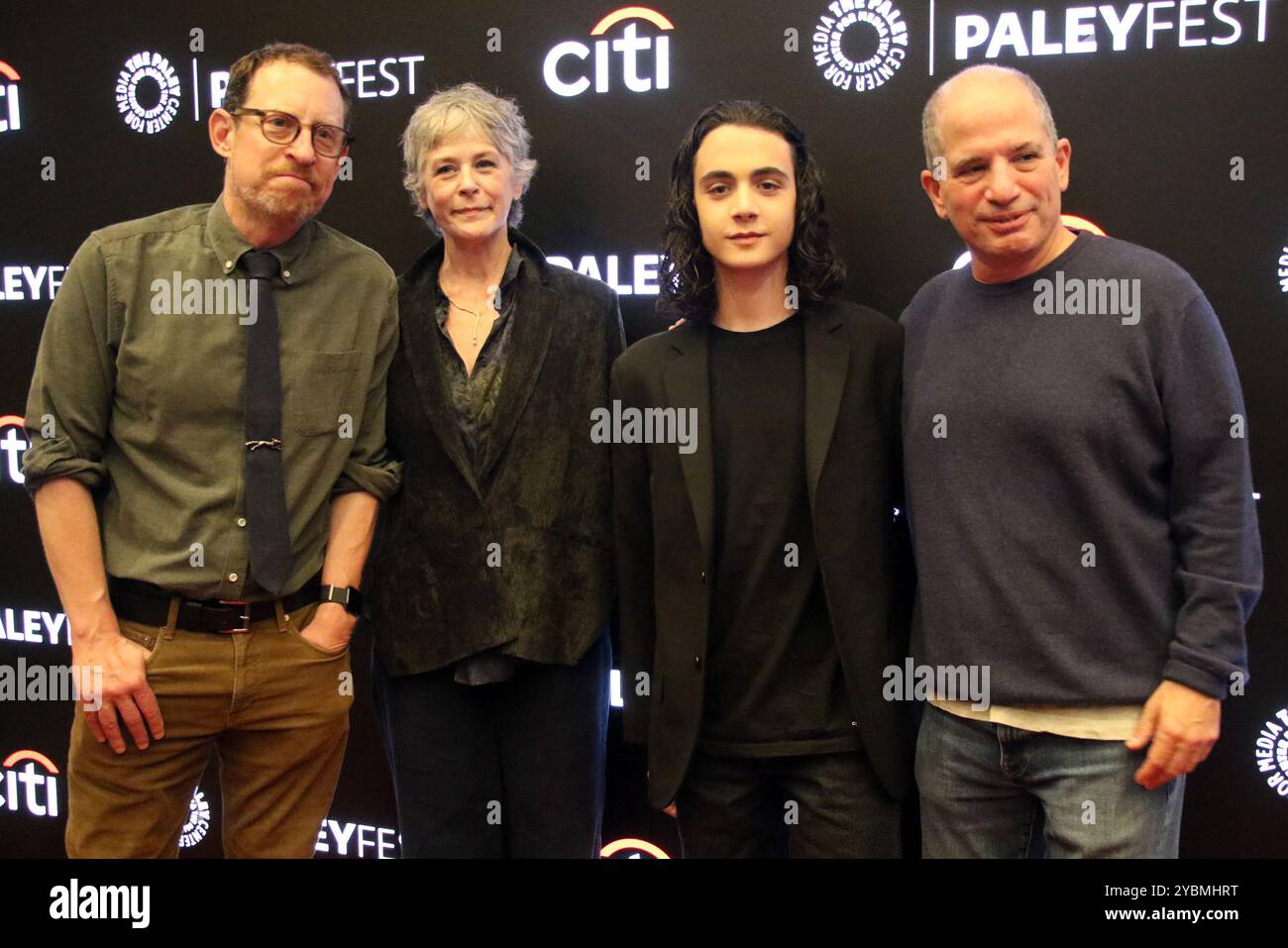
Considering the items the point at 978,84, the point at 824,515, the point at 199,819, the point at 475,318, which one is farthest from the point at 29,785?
the point at 978,84

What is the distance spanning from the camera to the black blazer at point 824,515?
6.94 feet

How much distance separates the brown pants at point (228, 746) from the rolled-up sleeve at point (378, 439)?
0.32 meters

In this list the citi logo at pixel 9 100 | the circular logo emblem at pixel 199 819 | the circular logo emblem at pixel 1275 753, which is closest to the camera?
the circular logo emblem at pixel 1275 753

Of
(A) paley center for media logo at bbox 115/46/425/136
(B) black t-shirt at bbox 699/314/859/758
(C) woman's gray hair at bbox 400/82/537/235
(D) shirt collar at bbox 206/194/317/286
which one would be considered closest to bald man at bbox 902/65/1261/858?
(B) black t-shirt at bbox 699/314/859/758

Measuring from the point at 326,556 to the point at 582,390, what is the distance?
26.9 inches

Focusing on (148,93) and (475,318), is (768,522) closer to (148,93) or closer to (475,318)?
(475,318)

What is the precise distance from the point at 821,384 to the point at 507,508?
73 centimetres

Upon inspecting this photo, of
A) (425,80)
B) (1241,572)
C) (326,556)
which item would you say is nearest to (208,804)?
(326,556)

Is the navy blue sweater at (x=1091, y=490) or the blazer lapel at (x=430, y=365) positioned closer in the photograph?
the navy blue sweater at (x=1091, y=490)

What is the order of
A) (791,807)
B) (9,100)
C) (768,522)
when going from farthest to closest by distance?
1. (9,100)
2. (791,807)
3. (768,522)

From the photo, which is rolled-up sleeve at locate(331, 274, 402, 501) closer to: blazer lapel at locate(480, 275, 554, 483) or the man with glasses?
the man with glasses

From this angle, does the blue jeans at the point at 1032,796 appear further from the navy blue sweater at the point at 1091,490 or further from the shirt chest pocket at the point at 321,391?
the shirt chest pocket at the point at 321,391

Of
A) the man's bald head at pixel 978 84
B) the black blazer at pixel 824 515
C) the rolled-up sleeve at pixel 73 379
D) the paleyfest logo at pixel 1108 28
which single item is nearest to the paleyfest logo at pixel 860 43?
the paleyfest logo at pixel 1108 28

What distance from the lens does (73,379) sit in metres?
2.24
